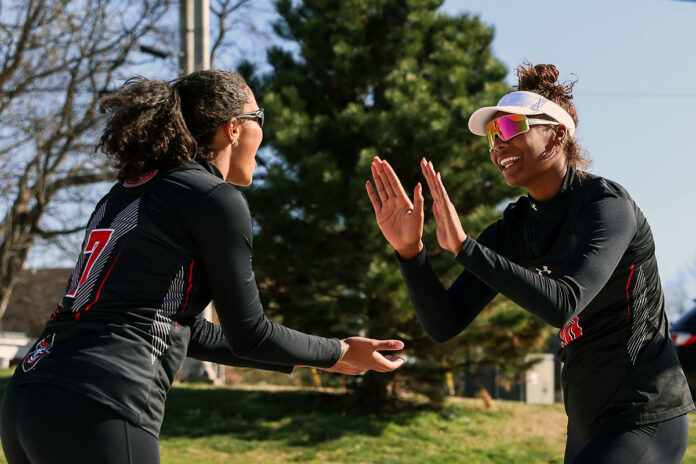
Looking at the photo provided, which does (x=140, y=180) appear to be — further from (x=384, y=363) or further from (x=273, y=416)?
(x=273, y=416)

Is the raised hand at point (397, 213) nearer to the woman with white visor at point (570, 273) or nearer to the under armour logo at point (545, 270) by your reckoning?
the woman with white visor at point (570, 273)

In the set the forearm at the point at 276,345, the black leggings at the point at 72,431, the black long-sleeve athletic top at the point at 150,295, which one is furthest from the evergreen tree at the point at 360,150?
the black leggings at the point at 72,431

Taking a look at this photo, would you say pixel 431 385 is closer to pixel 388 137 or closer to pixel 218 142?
pixel 388 137

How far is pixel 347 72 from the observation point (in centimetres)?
1232

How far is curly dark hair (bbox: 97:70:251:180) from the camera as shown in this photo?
7.72 feet

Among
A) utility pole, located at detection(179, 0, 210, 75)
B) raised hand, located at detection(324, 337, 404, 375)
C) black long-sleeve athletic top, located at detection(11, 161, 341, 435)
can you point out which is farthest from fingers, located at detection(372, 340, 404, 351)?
utility pole, located at detection(179, 0, 210, 75)

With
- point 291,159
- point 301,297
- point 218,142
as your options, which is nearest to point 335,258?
point 301,297

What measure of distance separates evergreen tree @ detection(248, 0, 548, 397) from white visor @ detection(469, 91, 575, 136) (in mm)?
7300

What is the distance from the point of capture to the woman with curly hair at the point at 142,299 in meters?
2.01

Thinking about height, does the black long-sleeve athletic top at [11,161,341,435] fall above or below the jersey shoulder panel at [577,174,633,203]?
below

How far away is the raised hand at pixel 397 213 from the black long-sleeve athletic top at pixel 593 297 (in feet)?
0.39

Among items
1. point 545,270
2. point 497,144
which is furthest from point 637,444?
point 497,144

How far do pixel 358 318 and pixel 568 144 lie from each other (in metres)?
8.40

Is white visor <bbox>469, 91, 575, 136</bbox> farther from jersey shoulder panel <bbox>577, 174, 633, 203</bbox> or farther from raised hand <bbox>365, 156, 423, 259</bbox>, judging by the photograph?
raised hand <bbox>365, 156, 423, 259</bbox>
